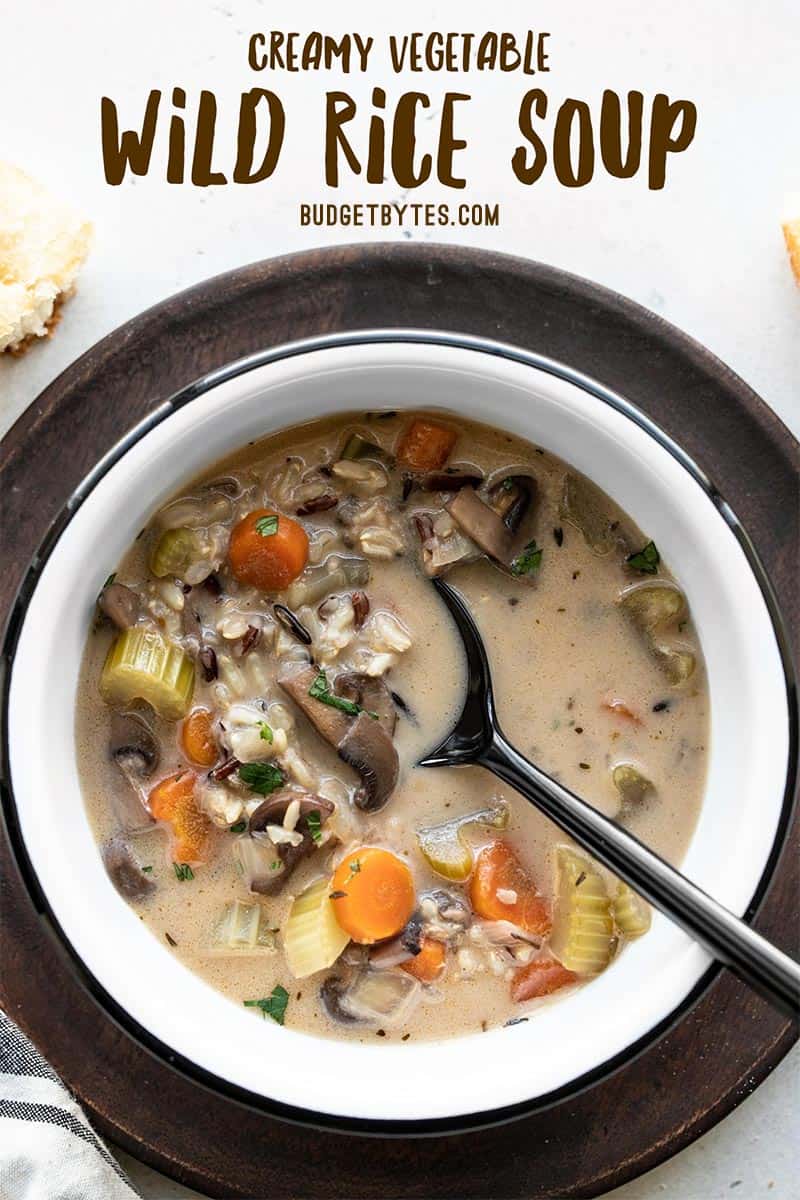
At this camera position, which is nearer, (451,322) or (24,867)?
(24,867)

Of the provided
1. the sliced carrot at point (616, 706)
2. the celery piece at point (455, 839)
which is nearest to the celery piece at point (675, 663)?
the sliced carrot at point (616, 706)

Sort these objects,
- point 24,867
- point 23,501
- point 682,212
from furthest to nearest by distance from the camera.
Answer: point 682,212 < point 23,501 < point 24,867

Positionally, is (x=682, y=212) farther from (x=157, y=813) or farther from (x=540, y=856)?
(x=157, y=813)

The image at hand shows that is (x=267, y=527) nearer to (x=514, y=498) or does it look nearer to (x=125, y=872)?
(x=514, y=498)

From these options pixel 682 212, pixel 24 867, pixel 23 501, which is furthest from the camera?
pixel 682 212

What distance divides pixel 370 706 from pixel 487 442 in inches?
24.0

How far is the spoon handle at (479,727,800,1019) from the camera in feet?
7.22

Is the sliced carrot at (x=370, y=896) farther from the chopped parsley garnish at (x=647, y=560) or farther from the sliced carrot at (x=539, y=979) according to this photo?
the chopped parsley garnish at (x=647, y=560)

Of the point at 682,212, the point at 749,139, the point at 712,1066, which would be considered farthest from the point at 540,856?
the point at 749,139

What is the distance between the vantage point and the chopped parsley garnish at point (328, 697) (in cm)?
272

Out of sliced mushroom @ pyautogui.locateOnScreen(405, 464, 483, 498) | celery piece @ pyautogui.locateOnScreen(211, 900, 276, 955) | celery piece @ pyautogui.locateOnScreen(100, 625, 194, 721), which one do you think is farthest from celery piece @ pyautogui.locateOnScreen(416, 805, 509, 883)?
sliced mushroom @ pyautogui.locateOnScreen(405, 464, 483, 498)

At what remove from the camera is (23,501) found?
2.69 metres

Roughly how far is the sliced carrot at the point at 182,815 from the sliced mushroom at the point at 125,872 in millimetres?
82

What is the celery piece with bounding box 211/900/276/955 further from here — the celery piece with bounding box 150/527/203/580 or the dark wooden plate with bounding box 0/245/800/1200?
the celery piece with bounding box 150/527/203/580
